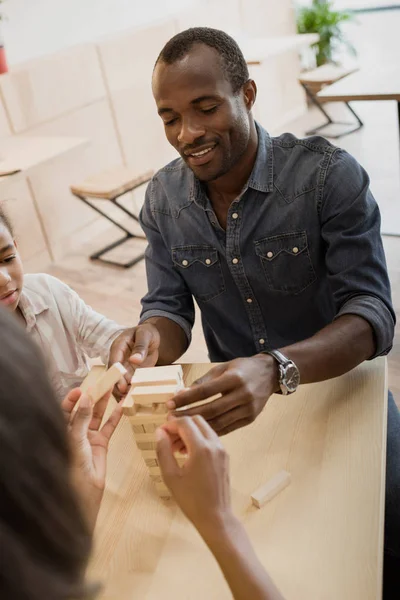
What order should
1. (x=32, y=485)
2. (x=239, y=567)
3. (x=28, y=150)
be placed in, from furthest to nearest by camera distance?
(x=28, y=150)
(x=239, y=567)
(x=32, y=485)

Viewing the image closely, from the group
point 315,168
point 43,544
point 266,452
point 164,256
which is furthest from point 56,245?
point 43,544

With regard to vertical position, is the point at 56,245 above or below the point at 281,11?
below

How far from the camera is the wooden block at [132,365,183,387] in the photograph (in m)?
1.24

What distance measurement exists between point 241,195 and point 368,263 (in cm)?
38

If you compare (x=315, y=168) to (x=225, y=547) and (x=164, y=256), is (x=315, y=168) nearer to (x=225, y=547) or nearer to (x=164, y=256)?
(x=164, y=256)

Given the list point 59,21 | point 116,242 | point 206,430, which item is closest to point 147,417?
point 206,430

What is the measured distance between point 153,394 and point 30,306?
879mm

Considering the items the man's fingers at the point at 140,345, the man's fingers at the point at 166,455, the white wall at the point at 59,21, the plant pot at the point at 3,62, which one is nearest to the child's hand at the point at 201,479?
the man's fingers at the point at 166,455

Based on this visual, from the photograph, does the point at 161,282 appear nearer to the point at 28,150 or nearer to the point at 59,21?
the point at 28,150

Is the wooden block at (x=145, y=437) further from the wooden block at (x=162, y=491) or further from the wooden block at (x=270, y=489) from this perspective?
the wooden block at (x=270, y=489)

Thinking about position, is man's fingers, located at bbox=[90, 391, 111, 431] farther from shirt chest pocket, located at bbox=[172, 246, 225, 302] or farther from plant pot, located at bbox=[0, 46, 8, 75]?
plant pot, located at bbox=[0, 46, 8, 75]

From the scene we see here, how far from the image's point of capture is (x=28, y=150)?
383 centimetres

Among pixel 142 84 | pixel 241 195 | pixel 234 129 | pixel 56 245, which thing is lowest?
pixel 56 245

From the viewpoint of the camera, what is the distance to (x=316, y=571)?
1.08 m
